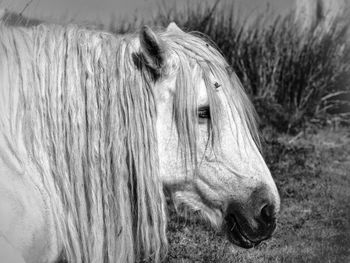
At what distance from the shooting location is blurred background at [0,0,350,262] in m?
6.65

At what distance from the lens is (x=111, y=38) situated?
309cm

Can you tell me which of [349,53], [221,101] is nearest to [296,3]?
[349,53]

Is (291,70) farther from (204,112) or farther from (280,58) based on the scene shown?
(204,112)

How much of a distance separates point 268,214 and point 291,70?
563cm

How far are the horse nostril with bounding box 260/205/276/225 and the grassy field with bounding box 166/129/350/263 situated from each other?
344 mm

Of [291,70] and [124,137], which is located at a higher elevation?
[124,137]

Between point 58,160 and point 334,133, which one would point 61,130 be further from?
point 334,133

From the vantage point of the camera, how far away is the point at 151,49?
296 cm

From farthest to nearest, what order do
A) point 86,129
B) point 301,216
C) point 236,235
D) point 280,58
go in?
1. point 280,58
2. point 301,216
3. point 236,235
4. point 86,129

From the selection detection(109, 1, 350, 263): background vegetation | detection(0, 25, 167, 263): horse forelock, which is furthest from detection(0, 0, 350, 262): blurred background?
detection(0, 25, 167, 263): horse forelock

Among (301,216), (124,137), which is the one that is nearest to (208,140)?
(124,137)

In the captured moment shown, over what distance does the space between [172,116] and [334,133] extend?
5.96 metres

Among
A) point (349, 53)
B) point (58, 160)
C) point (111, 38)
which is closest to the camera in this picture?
point (58, 160)

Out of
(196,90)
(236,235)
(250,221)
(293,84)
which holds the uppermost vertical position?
(196,90)
